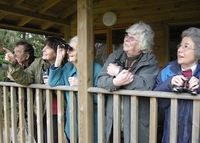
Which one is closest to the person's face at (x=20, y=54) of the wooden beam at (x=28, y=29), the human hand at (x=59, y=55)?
the human hand at (x=59, y=55)

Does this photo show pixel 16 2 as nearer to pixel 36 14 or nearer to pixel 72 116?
pixel 36 14

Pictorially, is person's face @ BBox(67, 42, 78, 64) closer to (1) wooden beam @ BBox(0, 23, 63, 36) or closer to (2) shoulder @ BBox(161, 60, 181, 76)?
(2) shoulder @ BBox(161, 60, 181, 76)

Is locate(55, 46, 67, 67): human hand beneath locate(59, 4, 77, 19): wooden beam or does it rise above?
beneath

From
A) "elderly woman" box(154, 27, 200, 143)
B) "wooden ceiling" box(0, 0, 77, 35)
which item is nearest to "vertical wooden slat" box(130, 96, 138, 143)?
"elderly woman" box(154, 27, 200, 143)

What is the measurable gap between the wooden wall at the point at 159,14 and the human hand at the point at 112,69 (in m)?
2.95

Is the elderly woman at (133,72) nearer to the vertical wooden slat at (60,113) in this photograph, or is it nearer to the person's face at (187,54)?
the person's face at (187,54)

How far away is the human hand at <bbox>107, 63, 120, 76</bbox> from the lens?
190 cm

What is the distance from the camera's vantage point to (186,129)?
1743 mm

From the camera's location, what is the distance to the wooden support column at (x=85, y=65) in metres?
2.13

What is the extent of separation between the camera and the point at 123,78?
1835 mm

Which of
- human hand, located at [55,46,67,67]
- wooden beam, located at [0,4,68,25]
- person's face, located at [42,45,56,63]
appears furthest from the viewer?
wooden beam, located at [0,4,68,25]

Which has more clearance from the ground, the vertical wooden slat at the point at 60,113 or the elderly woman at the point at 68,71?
A: the elderly woman at the point at 68,71

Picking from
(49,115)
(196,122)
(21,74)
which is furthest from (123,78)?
(21,74)

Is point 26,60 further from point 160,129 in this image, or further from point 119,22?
point 119,22
